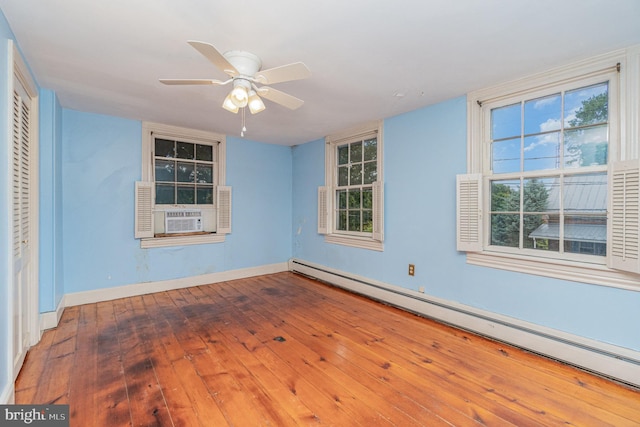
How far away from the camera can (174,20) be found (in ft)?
5.96

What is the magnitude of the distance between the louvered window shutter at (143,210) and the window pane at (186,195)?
0.43 m

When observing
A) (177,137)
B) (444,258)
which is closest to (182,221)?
(177,137)

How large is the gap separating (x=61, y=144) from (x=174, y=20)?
2.76 metres

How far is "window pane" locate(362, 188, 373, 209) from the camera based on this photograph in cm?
411

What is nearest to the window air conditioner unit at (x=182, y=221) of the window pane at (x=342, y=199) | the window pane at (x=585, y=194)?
the window pane at (x=342, y=199)

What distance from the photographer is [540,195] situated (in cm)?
257

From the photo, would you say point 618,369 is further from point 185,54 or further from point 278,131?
point 278,131

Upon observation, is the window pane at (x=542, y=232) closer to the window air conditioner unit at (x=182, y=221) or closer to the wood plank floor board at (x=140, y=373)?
the wood plank floor board at (x=140, y=373)

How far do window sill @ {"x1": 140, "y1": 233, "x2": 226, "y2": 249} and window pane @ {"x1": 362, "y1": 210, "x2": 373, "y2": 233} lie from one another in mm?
2286

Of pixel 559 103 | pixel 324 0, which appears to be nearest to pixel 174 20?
pixel 324 0

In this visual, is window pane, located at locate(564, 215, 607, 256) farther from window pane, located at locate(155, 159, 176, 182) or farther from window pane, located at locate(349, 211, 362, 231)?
window pane, located at locate(155, 159, 176, 182)

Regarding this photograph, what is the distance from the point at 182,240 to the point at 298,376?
3.02 meters

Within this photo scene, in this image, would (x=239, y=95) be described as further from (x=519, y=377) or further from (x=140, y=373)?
(x=519, y=377)

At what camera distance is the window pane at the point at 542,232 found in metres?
2.49
